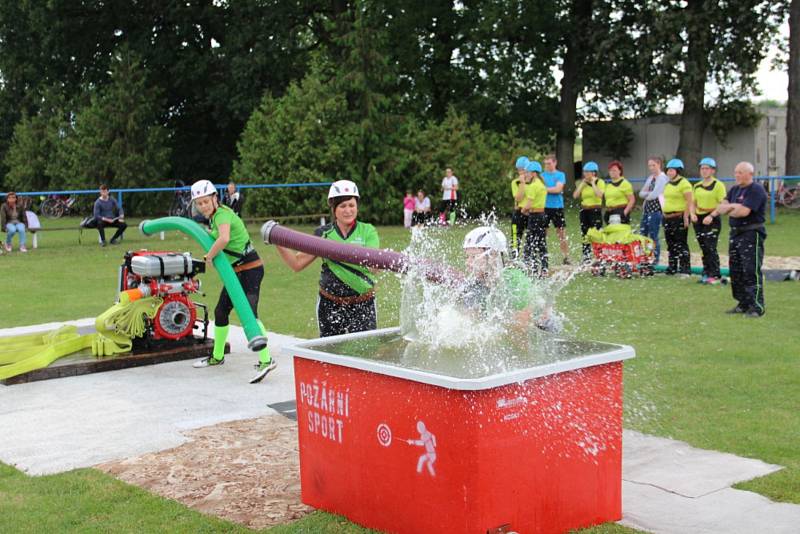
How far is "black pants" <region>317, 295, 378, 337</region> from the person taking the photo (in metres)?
6.70

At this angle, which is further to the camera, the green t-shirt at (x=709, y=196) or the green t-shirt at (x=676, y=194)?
the green t-shirt at (x=676, y=194)

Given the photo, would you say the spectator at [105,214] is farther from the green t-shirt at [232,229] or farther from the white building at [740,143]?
the white building at [740,143]

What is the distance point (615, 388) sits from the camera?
453 cm

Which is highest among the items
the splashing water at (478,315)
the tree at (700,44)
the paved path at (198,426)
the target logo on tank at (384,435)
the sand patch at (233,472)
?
the tree at (700,44)

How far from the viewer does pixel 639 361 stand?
861 cm

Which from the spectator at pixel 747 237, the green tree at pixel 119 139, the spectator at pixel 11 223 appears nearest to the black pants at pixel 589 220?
the spectator at pixel 747 237

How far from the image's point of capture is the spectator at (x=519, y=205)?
15.9m

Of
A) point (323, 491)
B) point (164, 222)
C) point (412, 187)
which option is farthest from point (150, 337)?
point (412, 187)

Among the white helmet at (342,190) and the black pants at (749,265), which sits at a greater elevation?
the white helmet at (342,190)

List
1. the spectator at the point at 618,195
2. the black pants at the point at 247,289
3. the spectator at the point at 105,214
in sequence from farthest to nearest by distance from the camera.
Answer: the spectator at the point at 105,214, the spectator at the point at 618,195, the black pants at the point at 247,289

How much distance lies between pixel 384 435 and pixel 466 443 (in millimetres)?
536

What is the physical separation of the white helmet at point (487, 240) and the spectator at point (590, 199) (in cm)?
1163

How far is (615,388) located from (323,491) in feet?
5.21

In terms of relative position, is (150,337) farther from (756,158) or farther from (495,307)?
(756,158)
